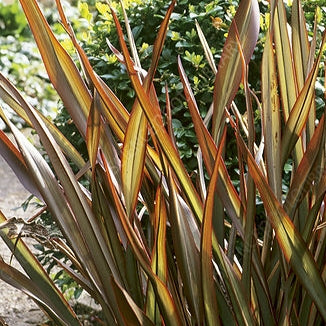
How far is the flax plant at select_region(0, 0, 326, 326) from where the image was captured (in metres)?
1.65

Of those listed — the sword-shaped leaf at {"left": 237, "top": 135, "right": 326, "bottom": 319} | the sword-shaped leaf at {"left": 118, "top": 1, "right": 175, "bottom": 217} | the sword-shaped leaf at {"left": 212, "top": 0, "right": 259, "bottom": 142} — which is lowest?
the sword-shaped leaf at {"left": 237, "top": 135, "right": 326, "bottom": 319}

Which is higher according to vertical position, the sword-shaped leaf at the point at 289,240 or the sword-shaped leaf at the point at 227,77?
the sword-shaped leaf at the point at 227,77

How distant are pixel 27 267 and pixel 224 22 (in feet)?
4.66

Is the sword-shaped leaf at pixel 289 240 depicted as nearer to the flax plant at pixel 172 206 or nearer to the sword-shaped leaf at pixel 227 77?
the flax plant at pixel 172 206

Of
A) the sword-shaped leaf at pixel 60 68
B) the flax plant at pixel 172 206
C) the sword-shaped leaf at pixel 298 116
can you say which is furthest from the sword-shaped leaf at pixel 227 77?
the sword-shaped leaf at pixel 60 68

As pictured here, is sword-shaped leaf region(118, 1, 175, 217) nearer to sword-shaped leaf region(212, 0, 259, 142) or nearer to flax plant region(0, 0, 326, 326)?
flax plant region(0, 0, 326, 326)

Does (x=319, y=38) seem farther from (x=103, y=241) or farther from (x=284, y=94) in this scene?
(x=103, y=241)

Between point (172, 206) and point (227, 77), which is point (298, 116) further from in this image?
point (172, 206)

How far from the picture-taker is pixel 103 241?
1.75m

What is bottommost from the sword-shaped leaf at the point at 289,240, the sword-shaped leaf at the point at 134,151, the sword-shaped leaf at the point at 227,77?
the sword-shaped leaf at the point at 289,240

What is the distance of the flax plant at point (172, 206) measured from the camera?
1648mm

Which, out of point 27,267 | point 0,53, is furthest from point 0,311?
point 0,53

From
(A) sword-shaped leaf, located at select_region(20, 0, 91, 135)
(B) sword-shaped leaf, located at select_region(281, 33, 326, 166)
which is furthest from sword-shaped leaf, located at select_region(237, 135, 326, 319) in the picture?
(A) sword-shaped leaf, located at select_region(20, 0, 91, 135)

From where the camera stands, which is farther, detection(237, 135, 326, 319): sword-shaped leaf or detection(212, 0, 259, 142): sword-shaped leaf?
detection(212, 0, 259, 142): sword-shaped leaf
